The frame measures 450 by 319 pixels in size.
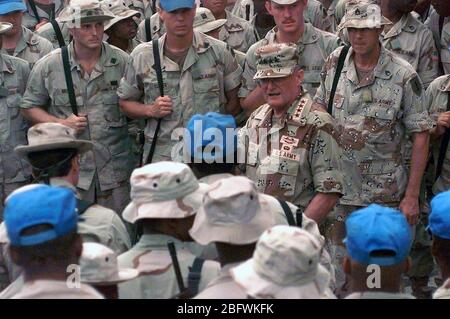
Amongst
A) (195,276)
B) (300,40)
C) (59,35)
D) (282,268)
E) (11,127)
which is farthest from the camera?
(59,35)

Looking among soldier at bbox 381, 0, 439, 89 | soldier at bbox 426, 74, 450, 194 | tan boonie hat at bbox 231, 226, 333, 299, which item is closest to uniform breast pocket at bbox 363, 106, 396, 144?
soldier at bbox 426, 74, 450, 194

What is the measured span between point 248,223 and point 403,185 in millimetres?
3424

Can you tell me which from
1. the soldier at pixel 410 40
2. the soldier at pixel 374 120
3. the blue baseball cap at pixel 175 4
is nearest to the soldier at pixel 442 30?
the soldier at pixel 410 40

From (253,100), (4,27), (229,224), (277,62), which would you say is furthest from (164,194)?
(4,27)

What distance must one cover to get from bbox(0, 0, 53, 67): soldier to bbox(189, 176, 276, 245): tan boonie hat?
5248mm

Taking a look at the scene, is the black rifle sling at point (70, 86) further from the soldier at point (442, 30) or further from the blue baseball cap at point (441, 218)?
the blue baseball cap at point (441, 218)

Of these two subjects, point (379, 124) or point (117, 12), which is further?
point (117, 12)

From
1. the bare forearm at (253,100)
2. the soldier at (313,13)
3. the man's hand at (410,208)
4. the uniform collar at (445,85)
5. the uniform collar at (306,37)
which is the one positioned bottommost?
the man's hand at (410,208)

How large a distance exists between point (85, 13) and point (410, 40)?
2750 millimetres

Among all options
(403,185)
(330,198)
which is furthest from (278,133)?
(403,185)

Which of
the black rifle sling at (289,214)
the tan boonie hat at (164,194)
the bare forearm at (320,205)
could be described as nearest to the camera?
the tan boonie hat at (164,194)

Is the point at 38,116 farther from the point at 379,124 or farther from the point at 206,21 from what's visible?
the point at 379,124

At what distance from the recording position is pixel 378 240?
4707mm

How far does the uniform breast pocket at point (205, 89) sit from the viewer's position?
8.43 metres
